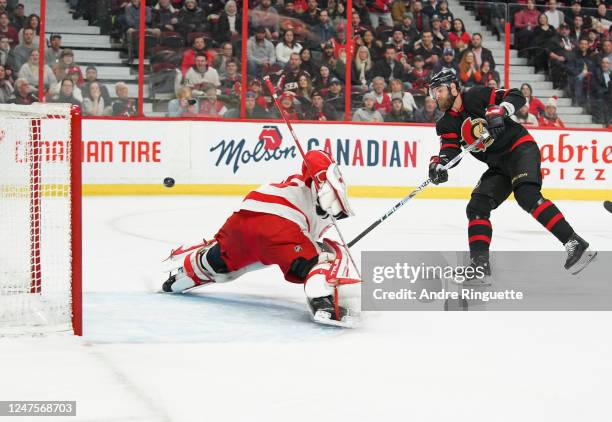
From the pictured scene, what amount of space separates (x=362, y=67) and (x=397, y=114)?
0.58 metres

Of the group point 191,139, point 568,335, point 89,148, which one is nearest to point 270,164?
point 191,139

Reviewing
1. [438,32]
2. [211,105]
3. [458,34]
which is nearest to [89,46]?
[211,105]

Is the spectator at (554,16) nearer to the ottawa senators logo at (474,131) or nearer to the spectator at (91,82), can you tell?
the spectator at (91,82)

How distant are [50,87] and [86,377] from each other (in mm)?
6339

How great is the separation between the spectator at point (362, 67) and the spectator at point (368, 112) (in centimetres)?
15

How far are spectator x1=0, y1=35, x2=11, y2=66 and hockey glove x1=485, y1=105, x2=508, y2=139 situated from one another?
557 centimetres

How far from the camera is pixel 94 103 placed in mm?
8820

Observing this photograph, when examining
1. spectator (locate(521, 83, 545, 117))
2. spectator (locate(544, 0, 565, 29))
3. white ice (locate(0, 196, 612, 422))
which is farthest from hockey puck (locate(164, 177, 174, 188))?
spectator (locate(544, 0, 565, 29))

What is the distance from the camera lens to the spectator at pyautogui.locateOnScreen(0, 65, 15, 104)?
28.1ft

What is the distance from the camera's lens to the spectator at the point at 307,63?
9.42 meters

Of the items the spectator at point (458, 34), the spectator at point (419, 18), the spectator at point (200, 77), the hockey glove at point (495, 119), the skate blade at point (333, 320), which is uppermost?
the spectator at point (419, 18)

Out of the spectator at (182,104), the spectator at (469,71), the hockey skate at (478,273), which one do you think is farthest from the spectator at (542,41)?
the hockey skate at (478,273)

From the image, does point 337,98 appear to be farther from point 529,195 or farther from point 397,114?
point 529,195

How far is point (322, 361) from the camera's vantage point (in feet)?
10.2
